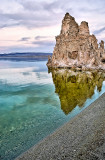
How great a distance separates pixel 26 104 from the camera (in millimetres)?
21688

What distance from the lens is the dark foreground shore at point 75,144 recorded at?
879 centimetres

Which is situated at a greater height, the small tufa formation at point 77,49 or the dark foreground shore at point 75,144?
the small tufa formation at point 77,49

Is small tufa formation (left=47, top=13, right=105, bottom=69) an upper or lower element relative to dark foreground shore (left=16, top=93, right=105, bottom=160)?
upper

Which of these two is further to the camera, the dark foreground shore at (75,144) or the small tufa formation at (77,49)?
the small tufa formation at (77,49)

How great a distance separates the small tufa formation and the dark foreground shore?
182 feet

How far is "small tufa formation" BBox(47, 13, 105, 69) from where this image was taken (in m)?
67.5

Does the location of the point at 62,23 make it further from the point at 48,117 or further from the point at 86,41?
the point at 48,117

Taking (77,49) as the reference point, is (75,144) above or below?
below

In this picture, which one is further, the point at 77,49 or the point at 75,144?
the point at 77,49

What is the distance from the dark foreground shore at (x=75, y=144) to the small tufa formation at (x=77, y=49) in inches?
2185

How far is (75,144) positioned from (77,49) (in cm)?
6663

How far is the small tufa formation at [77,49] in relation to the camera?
6750 centimetres

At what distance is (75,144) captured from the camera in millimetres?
10016

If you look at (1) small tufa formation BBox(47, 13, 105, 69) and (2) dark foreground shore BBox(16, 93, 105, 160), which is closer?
(2) dark foreground shore BBox(16, 93, 105, 160)
